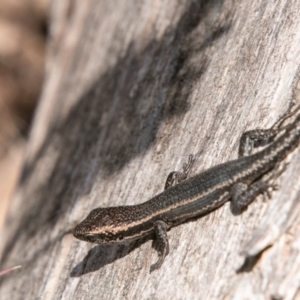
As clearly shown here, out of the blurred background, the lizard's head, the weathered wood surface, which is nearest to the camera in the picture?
the weathered wood surface

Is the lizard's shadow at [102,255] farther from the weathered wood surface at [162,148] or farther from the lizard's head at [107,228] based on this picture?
the lizard's head at [107,228]

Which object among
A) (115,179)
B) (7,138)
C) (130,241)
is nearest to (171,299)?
(130,241)

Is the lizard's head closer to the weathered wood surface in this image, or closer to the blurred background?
the weathered wood surface

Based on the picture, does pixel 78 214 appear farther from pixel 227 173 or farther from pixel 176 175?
pixel 227 173

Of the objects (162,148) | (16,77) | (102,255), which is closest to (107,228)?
(102,255)

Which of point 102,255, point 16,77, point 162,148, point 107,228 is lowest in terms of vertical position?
point 102,255

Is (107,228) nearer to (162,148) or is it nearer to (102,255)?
(102,255)

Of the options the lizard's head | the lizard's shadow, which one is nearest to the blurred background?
the lizard's shadow
